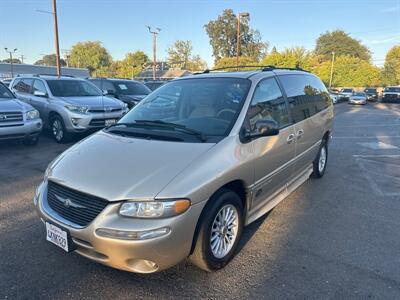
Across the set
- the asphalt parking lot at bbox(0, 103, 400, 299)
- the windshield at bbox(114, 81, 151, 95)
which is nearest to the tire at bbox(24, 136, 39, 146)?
the asphalt parking lot at bbox(0, 103, 400, 299)

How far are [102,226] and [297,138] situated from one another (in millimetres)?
2843

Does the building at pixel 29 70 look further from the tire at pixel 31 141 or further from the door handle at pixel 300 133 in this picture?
the door handle at pixel 300 133

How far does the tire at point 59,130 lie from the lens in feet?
28.5

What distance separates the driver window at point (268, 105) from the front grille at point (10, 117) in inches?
238

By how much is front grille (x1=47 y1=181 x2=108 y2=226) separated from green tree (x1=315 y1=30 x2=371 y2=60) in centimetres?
9492

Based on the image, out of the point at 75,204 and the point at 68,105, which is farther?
the point at 68,105

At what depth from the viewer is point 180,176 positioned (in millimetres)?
2641

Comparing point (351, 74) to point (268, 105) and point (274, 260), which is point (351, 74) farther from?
point (274, 260)

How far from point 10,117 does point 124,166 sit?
589 centimetres

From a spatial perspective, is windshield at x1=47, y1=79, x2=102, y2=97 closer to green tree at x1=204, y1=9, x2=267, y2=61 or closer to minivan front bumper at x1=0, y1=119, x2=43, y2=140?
minivan front bumper at x1=0, y1=119, x2=43, y2=140

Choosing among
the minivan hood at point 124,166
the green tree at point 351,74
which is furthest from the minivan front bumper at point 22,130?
the green tree at point 351,74

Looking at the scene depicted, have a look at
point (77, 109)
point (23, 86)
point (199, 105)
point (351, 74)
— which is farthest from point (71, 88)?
point (351, 74)

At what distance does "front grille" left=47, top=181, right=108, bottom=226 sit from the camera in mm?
2576

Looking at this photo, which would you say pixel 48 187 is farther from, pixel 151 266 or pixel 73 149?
pixel 151 266
